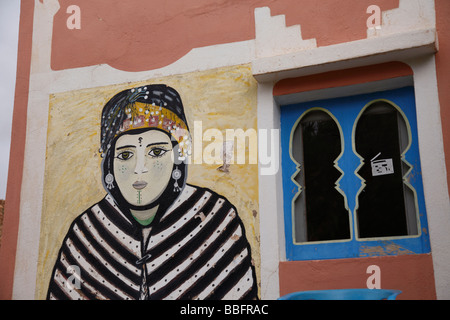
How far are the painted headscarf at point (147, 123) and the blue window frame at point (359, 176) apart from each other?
107 cm

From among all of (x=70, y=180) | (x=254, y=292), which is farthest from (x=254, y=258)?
→ (x=70, y=180)

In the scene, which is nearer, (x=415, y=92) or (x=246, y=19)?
(x=415, y=92)

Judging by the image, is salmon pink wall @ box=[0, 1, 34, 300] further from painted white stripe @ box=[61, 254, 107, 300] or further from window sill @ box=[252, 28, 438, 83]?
window sill @ box=[252, 28, 438, 83]

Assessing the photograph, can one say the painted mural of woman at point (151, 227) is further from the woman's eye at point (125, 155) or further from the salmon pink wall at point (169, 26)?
the salmon pink wall at point (169, 26)

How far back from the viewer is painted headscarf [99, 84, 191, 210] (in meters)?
6.03

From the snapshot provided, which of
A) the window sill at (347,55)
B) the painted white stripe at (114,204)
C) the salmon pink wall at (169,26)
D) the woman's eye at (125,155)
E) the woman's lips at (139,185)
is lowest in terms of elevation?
the painted white stripe at (114,204)

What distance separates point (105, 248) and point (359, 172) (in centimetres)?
270

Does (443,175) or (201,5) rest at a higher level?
(201,5)

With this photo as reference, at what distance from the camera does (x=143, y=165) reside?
6176 mm

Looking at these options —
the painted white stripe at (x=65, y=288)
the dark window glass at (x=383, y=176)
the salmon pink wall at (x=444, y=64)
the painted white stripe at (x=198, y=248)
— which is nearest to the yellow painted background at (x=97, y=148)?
the painted white stripe at (x=65, y=288)

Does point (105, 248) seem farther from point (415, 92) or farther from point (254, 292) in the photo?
point (415, 92)

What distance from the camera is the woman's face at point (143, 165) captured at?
6.08m
